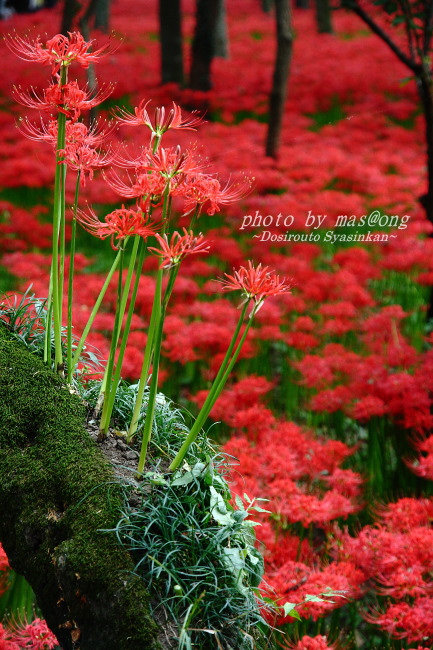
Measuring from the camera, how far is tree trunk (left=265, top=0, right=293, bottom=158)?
630cm

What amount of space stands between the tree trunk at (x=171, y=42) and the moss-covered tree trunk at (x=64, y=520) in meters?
9.97

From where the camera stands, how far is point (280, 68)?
21.0ft

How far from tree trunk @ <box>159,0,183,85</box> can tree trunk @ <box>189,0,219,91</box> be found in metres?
0.81

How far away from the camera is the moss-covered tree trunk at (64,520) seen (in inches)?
47.9

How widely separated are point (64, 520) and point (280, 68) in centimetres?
590

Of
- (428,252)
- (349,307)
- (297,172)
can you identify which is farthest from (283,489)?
(297,172)

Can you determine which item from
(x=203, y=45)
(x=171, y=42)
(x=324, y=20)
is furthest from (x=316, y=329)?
(x=324, y=20)

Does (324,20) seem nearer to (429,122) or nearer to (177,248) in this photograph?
(429,122)

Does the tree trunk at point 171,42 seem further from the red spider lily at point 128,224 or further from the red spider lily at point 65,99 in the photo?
the red spider lily at point 128,224

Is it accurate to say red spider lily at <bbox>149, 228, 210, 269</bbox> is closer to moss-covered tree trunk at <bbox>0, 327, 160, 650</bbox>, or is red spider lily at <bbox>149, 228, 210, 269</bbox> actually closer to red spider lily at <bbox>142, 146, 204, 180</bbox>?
red spider lily at <bbox>142, 146, 204, 180</bbox>

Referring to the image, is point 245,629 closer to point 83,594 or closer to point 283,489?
point 83,594

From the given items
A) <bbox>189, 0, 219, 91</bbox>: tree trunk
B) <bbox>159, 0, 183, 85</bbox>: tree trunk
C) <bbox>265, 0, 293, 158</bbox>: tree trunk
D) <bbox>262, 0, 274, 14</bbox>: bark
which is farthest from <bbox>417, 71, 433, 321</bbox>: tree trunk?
<bbox>262, 0, 274, 14</bbox>: bark

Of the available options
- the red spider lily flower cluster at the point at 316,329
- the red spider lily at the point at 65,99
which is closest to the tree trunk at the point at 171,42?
the red spider lily flower cluster at the point at 316,329

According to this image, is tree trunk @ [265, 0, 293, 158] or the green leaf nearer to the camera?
the green leaf
